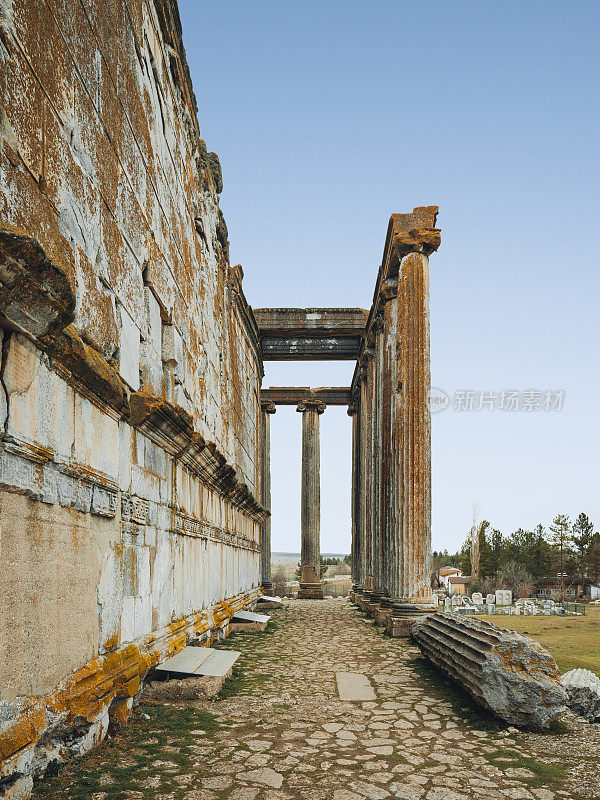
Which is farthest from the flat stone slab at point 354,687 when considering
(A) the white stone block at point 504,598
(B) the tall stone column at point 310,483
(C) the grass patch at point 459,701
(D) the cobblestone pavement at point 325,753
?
(A) the white stone block at point 504,598

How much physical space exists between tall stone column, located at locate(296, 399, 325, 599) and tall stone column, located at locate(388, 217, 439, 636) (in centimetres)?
1416

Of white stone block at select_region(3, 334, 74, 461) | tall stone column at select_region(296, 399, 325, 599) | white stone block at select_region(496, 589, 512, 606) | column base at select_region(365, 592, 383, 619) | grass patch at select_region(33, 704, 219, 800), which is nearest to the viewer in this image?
white stone block at select_region(3, 334, 74, 461)

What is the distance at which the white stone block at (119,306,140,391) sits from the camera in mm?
5281

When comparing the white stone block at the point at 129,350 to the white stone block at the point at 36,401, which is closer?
the white stone block at the point at 36,401

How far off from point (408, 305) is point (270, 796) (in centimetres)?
954

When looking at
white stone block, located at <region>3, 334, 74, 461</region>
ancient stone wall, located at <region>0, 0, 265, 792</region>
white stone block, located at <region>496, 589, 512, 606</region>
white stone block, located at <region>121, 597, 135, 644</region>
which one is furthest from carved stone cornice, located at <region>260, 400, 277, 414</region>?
white stone block, located at <region>3, 334, 74, 461</region>

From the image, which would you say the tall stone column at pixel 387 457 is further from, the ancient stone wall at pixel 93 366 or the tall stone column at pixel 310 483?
the tall stone column at pixel 310 483

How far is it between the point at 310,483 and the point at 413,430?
14928 millimetres

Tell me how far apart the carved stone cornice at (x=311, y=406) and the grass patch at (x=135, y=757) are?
21230 millimetres

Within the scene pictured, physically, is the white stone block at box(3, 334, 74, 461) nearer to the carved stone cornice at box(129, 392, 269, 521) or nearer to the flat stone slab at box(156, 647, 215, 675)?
the carved stone cornice at box(129, 392, 269, 521)

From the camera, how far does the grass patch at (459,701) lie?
5477 mm

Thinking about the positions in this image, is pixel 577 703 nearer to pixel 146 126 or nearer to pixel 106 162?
pixel 106 162

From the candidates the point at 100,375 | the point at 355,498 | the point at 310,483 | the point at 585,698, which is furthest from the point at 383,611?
the point at 310,483

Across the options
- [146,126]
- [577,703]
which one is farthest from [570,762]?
[146,126]
